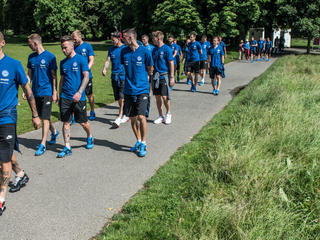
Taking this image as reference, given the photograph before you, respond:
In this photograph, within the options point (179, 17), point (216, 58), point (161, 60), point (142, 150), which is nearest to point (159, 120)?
point (161, 60)

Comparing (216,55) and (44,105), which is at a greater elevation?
(216,55)

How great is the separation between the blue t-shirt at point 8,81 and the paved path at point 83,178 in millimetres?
1172

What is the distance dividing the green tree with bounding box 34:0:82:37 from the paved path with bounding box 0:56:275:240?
50064 millimetres

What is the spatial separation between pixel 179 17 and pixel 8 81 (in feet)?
97.5

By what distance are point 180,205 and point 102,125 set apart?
173 inches

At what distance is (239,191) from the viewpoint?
3.95 m

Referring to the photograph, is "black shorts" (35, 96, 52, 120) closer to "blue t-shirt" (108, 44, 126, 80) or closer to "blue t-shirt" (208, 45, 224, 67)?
"blue t-shirt" (108, 44, 126, 80)

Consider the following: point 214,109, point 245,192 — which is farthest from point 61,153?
point 214,109

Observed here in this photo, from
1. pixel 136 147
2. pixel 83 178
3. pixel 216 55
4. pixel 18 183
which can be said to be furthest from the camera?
pixel 216 55

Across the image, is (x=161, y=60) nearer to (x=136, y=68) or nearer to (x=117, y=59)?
(x=117, y=59)

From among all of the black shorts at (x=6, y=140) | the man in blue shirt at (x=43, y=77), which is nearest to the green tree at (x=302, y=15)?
the man in blue shirt at (x=43, y=77)

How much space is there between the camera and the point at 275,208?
3566 mm

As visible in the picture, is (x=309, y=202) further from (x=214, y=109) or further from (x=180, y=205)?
(x=214, y=109)

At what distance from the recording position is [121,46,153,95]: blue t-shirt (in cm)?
558
